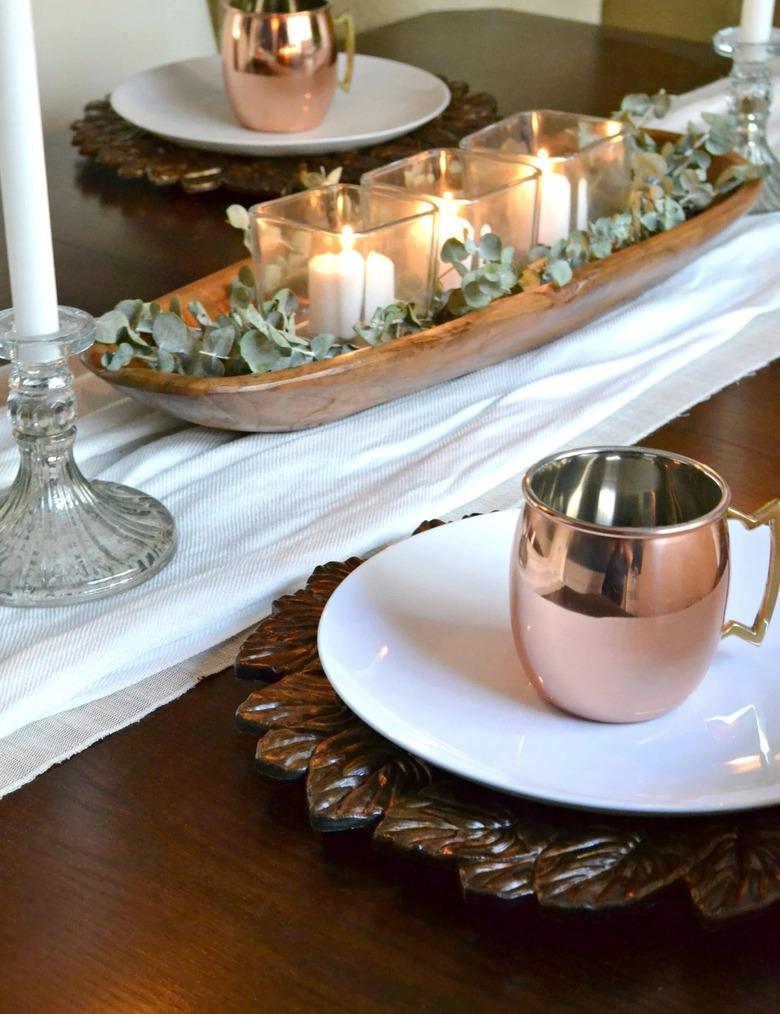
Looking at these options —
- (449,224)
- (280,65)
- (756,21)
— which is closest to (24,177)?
(449,224)

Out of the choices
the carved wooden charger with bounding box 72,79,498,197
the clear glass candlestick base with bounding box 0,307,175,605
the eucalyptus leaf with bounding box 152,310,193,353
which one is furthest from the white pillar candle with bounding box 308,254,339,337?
the carved wooden charger with bounding box 72,79,498,197

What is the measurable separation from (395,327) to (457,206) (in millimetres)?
143

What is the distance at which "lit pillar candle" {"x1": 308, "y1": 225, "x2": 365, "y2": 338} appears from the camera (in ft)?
2.63

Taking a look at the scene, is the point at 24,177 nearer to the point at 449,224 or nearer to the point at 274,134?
the point at 449,224

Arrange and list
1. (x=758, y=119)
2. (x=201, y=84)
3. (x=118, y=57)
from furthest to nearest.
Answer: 1. (x=118, y=57)
2. (x=201, y=84)
3. (x=758, y=119)

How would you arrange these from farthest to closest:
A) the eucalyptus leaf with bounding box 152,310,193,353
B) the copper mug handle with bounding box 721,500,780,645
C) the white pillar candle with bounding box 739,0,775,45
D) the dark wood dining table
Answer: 1. the white pillar candle with bounding box 739,0,775,45
2. the eucalyptus leaf with bounding box 152,310,193,353
3. the copper mug handle with bounding box 721,500,780,645
4. the dark wood dining table

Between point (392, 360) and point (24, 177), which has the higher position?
point (24, 177)

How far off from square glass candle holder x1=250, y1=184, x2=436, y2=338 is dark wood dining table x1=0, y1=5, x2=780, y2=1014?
1.05ft

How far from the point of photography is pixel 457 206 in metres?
0.87

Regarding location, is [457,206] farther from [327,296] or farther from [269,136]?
[269,136]

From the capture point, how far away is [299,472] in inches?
28.6

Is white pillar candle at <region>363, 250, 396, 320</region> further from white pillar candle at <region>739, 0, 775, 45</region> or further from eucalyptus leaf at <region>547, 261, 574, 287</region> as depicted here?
white pillar candle at <region>739, 0, 775, 45</region>

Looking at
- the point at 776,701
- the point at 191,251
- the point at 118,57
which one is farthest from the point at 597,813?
the point at 118,57

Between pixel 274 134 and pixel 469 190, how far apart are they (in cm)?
30
